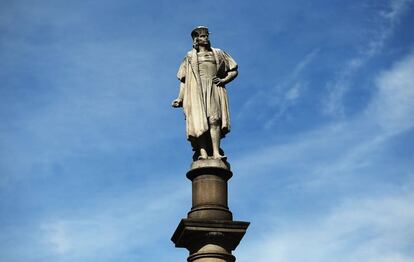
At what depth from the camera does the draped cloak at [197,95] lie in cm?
1525

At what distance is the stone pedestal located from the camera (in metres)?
14.0

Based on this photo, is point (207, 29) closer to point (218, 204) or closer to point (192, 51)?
point (192, 51)

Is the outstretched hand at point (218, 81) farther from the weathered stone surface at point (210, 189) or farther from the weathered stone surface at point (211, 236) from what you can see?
the weathered stone surface at point (211, 236)

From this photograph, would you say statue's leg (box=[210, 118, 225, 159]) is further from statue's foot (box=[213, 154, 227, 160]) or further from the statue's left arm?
the statue's left arm

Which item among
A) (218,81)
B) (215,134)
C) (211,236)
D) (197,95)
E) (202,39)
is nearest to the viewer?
(211,236)

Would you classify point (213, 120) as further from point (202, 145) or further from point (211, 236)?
point (211, 236)

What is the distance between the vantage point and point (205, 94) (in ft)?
50.9

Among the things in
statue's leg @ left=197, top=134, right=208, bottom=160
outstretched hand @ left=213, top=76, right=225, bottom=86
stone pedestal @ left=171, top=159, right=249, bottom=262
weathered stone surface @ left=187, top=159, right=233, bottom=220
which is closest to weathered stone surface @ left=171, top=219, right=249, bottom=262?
stone pedestal @ left=171, top=159, right=249, bottom=262

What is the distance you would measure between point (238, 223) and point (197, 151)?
6.72 ft

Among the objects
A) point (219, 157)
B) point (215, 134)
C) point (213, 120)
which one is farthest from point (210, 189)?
point (213, 120)

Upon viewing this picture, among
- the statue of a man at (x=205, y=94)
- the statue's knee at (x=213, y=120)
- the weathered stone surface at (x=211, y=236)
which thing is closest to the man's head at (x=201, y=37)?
the statue of a man at (x=205, y=94)

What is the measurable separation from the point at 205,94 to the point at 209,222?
9.34ft

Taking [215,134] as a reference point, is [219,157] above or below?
below

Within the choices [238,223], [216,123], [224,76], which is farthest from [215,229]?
[224,76]
